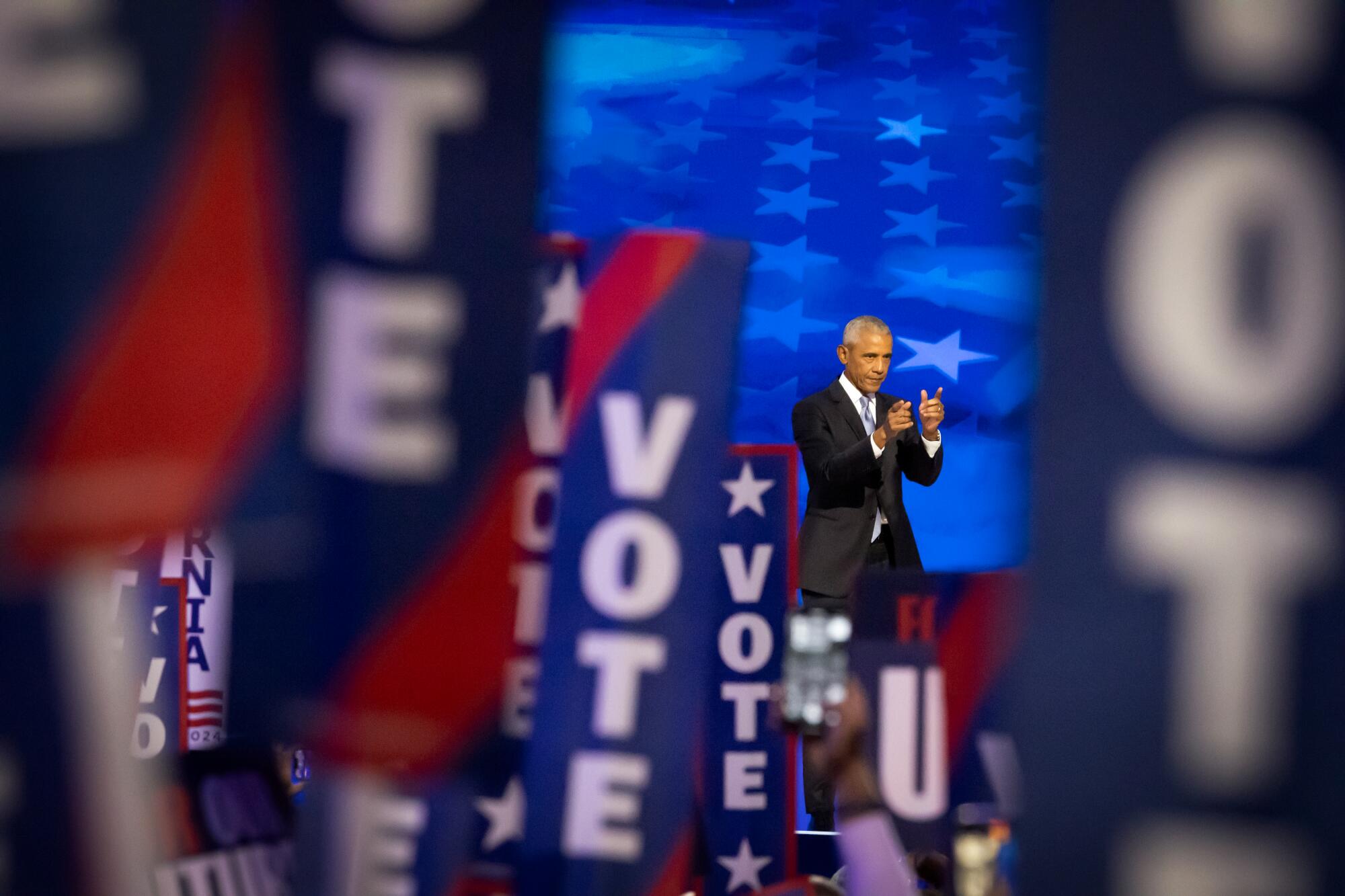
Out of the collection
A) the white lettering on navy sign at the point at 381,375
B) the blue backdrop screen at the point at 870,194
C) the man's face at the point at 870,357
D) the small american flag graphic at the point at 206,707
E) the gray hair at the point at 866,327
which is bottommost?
the small american flag graphic at the point at 206,707

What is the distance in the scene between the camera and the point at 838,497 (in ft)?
13.3

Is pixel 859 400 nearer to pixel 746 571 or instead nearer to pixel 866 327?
pixel 866 327

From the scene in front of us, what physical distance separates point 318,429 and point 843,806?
2.28ft

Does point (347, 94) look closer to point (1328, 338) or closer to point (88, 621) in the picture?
point (88, 621)

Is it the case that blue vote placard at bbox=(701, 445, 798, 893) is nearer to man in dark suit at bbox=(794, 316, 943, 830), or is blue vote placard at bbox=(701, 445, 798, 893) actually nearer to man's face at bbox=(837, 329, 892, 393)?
man in dark suit at bbox=(794, 316, 943, 830)

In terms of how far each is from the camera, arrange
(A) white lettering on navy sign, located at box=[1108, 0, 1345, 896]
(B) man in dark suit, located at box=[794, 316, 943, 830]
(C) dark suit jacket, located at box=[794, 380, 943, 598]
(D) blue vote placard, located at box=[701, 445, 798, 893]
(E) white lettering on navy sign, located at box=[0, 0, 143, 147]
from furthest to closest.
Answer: (C) dark suit jacket, located at box=[794, 380, 943, 598] → (B) man in dark suit, located at box=[794, 316, 943, 830] → (D) blue vote placard, located at box=[701, 445, 798, 893] → (E) white lettering on navy sign, located at box=[0, 0, 143, 147] → (A) white lettering on navy sign, located at box=[1108, 0, 1345, 896]

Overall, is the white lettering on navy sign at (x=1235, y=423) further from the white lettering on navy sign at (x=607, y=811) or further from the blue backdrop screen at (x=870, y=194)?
the blue backdrop screen at (x=870, y=194)

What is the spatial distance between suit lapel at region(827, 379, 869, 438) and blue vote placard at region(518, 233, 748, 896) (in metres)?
2.50

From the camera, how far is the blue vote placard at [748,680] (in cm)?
268

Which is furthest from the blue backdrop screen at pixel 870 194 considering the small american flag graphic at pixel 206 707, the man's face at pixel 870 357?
the small american flag graphic at pixel 206 707

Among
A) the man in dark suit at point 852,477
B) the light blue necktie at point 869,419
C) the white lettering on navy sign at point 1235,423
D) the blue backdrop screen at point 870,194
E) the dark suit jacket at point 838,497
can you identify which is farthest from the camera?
the blue backdrop screen at point 870,194

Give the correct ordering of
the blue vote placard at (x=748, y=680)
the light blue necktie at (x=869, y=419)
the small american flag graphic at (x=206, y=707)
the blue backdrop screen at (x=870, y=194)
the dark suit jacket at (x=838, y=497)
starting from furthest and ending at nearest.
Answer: the blue backdrop screen at (x=870, y=194) < the light blue necktie at (x=869, y=419) < the dark suit jacket at (x=838, y=497) < the small american flag graphic at (x=206, y=707) < the blue vote placard at (x=748, y=680)

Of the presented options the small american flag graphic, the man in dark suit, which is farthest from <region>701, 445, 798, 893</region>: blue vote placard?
the small american flag graphic

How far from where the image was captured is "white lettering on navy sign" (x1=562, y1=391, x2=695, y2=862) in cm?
155
